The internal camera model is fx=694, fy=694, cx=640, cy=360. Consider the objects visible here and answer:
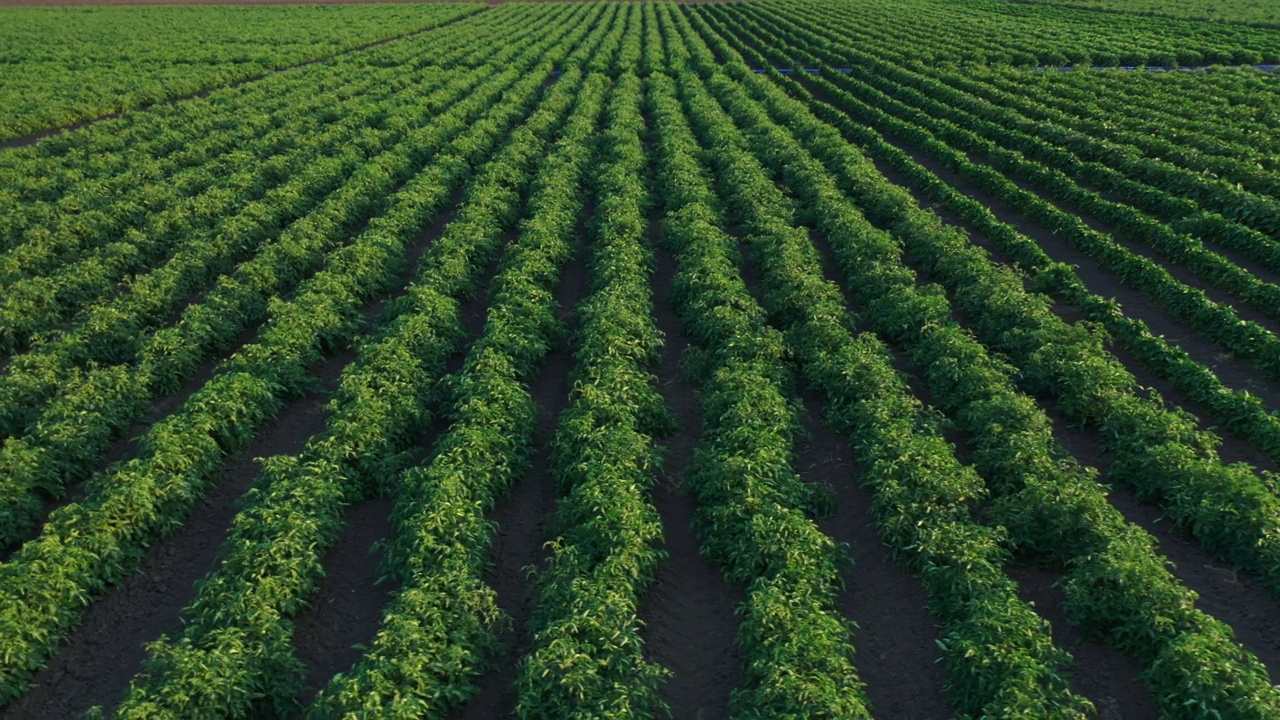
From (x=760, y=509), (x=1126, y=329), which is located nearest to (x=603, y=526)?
(x=760, y=509)

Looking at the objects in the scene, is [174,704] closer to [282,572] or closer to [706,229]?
[282,572]

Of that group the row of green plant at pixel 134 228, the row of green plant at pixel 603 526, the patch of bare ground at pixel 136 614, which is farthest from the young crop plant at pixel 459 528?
the row of green plant at pixel 134 228

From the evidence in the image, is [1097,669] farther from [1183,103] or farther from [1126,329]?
[1183,103]

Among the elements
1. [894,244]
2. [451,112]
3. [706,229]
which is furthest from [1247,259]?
[451,112]

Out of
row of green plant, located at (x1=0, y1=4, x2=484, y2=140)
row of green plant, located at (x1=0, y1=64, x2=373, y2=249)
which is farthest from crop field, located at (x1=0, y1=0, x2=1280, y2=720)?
row of green plant, located at (x1=0, y1=4, x2=484, y2=140)

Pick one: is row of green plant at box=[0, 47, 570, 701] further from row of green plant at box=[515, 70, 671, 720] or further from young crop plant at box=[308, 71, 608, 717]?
row of green plant at box=[515, 70, 671, 720]
